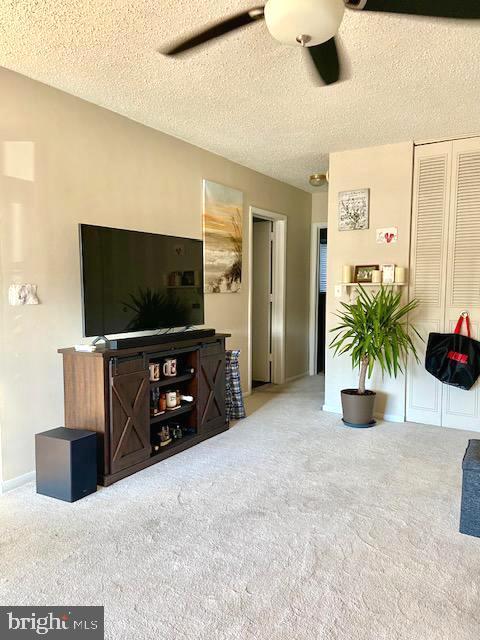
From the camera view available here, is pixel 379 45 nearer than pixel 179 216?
Yes

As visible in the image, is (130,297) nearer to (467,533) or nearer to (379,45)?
(379,45)

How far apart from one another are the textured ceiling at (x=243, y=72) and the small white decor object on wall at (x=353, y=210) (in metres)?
0.53

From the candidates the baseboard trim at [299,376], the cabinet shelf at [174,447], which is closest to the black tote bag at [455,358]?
the cabinet shelf at [174,447]

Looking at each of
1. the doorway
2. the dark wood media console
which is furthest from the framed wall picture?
the dark wood media console

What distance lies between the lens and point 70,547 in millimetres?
2232

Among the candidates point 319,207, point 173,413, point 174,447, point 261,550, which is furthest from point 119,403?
point 319,207

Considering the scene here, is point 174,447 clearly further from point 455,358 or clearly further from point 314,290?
point 314,290

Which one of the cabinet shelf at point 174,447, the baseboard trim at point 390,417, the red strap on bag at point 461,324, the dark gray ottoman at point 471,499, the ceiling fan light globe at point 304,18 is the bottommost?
the baseboard trim at point 390,417

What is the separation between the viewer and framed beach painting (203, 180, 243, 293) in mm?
4527

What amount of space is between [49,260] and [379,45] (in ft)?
7.70

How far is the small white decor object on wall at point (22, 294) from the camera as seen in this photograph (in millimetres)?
2840

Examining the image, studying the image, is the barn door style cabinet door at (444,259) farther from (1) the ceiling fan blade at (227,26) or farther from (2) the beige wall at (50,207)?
(1) the ceiling fan blade at (227,26)

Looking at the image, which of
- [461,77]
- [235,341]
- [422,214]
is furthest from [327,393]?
[461,77]

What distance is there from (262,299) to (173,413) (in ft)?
9.50
